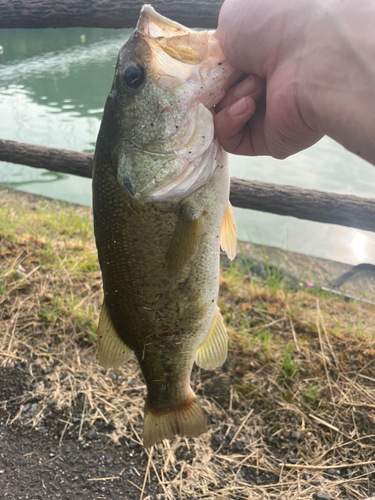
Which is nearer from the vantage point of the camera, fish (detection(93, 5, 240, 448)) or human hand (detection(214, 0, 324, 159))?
human hand (detection(214, 0, 324, 159))

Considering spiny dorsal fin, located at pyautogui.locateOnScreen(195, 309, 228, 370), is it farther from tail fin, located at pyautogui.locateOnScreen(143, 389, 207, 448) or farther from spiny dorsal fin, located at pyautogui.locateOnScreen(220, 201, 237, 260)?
spiny dorsal fin, located at pyautogui.locateOnScreen(220, 201, 237, 260)

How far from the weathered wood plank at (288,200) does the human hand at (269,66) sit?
6.18 ft

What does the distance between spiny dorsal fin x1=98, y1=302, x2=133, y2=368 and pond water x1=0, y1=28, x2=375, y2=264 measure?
11.9 ft

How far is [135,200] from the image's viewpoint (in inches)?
52.4

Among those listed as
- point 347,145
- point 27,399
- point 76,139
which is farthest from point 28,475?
point 76,139

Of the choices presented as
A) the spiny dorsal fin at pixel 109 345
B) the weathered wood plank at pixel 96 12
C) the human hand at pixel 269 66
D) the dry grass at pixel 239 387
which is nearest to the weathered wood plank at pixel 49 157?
the dry grass at pixel 239 387

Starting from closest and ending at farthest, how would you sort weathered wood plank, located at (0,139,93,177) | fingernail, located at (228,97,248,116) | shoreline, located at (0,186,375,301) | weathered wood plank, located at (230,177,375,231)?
1. fingernail, located at (228,97,248,116)
2. weathered wood plank, located at (230,177,375,231)
3. weathered wood plank, located at (0,139,93,177)
4. shoreline, located at (0,186,375,301)

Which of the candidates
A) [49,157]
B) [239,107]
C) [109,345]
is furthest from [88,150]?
[239,107]

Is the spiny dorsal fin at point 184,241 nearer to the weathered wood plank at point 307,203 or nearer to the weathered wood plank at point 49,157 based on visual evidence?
the weathered wood plank at point 307,203

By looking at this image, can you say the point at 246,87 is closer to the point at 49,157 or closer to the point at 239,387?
the point at 239,387

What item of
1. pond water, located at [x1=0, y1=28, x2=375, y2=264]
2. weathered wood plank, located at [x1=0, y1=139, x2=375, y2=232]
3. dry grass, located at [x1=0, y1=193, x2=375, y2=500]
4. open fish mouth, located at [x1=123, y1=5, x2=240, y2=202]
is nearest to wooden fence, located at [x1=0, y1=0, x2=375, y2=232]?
weathered wood plank, located at [x1=0, y1=139, x2=375, y2=232]

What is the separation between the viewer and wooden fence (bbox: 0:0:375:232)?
7.97 feet

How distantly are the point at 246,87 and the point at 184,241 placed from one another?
1.80ft

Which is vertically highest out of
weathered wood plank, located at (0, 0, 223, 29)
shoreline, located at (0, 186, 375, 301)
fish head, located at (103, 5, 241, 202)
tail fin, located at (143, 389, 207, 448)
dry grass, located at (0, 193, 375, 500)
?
weathered wood plank, located at (0, 0, 223, 29)
